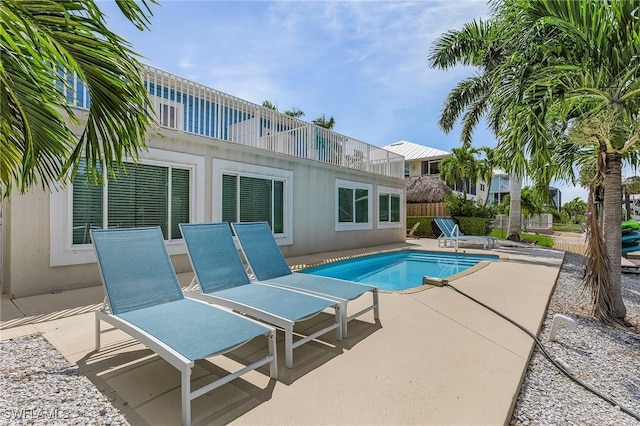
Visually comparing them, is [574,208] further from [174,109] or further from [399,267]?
[174,109]

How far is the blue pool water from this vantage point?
9.40 meters

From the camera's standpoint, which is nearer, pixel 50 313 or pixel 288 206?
pixel 50 313

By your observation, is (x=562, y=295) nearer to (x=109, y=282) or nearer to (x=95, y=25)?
(x=109, y=282)

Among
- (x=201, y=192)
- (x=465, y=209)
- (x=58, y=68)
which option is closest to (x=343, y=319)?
(x=58, y=68)

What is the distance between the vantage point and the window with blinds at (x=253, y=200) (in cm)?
936

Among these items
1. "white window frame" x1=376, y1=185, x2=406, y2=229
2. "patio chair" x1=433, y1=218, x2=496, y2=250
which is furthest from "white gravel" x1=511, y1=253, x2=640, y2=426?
"white window frame" x1=376, y1=185, x2=406, y2=229

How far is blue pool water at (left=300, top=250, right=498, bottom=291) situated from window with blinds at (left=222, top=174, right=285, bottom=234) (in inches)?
97.2

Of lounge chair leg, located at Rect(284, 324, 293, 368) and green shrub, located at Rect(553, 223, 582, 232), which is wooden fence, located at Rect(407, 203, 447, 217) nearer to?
green shrub, located at Rect(553, 223, 582, 232)

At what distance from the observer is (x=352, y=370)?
3285mm

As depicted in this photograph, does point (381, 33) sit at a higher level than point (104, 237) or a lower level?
higher

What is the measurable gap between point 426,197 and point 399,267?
550 inches

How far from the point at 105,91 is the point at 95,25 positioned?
24.9 inches

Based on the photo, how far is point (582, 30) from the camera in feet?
16.2

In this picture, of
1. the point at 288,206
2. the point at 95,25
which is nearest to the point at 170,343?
the point at 95,25
